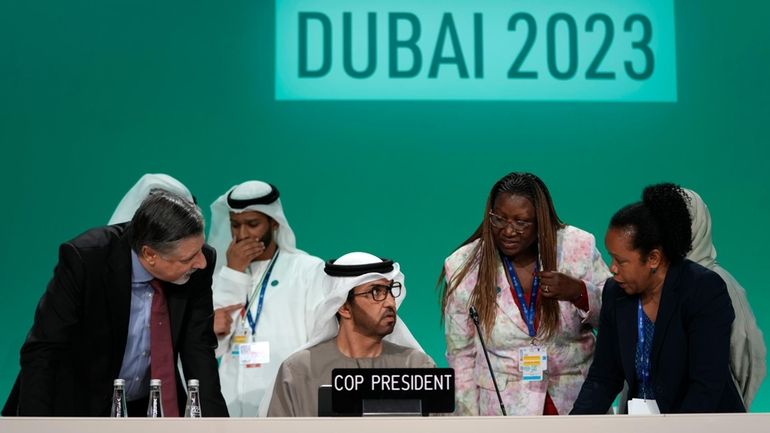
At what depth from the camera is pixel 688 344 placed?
324 cm

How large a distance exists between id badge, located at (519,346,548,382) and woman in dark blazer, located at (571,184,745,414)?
0.24 metres

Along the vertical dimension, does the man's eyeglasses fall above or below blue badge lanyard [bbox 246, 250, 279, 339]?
above

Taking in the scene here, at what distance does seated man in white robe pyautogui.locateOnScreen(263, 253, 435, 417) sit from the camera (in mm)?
3580

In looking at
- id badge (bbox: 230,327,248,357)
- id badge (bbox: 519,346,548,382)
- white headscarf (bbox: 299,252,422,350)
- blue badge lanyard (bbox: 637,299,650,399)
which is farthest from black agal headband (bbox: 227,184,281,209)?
blue badge lanyard (bbox: 637,299,650,399)

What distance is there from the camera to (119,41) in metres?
5.32

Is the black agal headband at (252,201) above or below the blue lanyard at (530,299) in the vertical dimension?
above

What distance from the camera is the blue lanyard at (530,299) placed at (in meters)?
3.70

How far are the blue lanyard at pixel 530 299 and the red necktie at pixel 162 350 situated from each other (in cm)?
115

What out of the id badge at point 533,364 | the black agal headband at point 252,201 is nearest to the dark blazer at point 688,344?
the id badge at point 533,364

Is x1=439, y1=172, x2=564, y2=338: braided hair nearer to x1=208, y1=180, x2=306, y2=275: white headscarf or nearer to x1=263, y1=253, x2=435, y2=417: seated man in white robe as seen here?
x1=263, y1=253, x2=435, y2=417: seated man in white robe

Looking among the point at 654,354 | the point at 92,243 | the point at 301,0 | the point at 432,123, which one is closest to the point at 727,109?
the point at 432,123

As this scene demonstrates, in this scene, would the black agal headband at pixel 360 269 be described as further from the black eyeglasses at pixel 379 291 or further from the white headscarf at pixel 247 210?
the white headscarf at pixel 247 210

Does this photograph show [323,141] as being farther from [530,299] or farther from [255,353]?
[530,299]

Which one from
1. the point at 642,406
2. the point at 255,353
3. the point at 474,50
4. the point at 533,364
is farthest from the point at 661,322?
the point at 474,50
